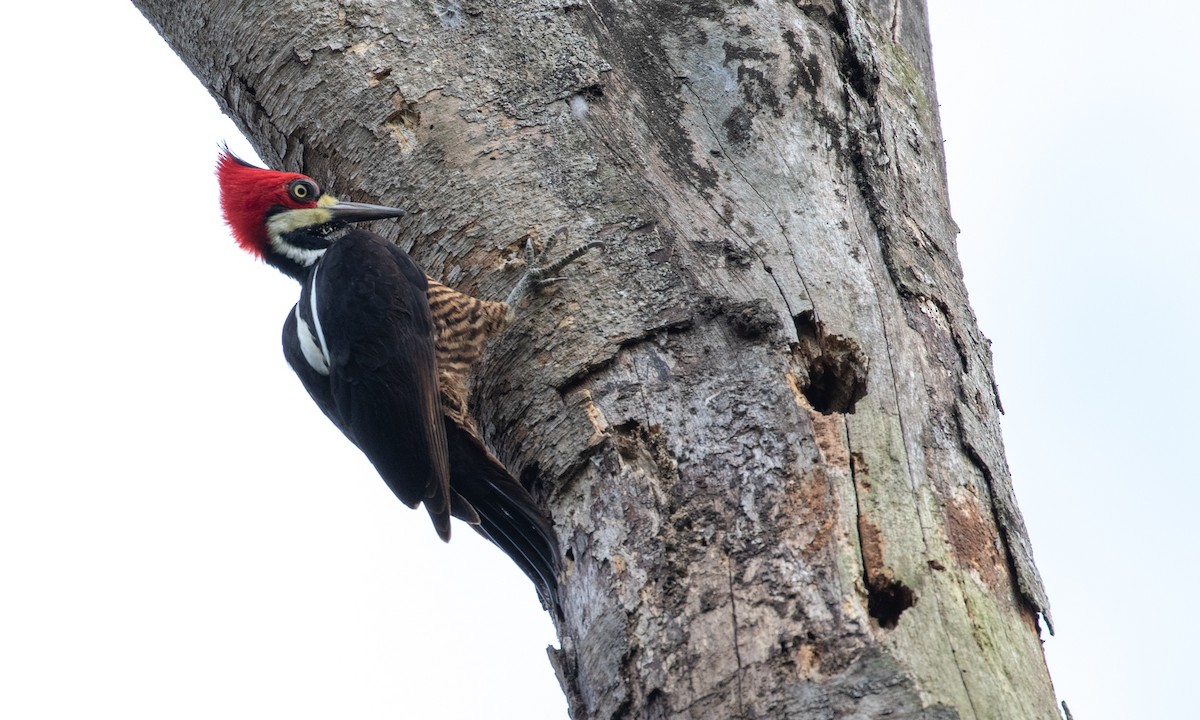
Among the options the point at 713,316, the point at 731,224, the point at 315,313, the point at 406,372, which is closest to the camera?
the point at 713,316

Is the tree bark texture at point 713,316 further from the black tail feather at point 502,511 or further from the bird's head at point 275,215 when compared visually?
the bird's head at point 275,215

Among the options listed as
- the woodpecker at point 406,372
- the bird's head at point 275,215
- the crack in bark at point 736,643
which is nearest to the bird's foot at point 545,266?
the woodpecker at point 406,372

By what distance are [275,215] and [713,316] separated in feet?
7.13

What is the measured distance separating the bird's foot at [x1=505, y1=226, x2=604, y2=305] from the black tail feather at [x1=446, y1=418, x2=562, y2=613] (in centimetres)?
46

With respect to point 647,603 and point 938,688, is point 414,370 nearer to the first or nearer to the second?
point 647,603

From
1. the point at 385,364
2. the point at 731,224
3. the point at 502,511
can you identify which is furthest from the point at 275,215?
the point at 731,224

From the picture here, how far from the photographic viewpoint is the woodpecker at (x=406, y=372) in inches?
129

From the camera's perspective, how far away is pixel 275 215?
4.41 meters

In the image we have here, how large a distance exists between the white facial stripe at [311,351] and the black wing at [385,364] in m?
0.01

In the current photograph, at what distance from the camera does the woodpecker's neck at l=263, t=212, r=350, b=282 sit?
14.2ft

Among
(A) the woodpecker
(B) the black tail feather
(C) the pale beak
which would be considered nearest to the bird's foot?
(A) the woodpecker

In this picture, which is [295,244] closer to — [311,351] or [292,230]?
[292,230]

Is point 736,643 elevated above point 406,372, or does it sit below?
below

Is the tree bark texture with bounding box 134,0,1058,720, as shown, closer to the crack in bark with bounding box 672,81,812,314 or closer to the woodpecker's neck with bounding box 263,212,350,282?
the crack in bark with bounding box 672,81,812,314
